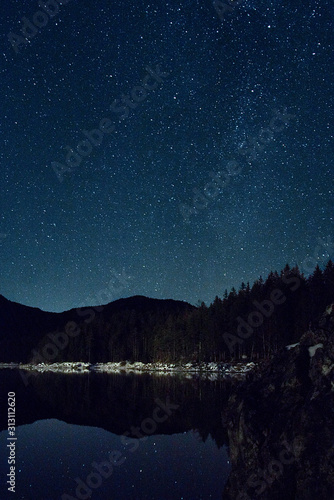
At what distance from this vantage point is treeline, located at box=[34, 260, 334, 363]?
67125 millimetres

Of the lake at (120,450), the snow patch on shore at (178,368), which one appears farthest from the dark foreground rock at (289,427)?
the snow patch on shore at (178,368)

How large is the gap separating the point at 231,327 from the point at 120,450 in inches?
2623

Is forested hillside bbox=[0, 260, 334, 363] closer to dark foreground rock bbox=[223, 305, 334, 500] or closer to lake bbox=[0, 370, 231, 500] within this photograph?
lake bbox=[0, 370, 231, 500]

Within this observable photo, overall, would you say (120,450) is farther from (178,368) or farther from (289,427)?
(178,368)

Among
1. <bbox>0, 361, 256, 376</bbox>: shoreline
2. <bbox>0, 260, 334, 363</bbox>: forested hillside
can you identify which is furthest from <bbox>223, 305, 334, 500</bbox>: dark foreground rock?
<bbox>0, 260, 334, 363</bbox>: forested hillside

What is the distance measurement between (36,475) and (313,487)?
10974 millimetres

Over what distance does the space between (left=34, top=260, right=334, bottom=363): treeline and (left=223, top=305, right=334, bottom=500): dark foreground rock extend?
33.2m

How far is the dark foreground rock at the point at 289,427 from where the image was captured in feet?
37.1

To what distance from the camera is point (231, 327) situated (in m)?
83.8

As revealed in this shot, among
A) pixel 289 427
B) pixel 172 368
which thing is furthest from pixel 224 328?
pixel 289 427

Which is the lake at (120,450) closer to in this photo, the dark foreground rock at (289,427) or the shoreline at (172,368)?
the dark foreground rock at (289,427)

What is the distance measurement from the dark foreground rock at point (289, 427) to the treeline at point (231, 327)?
33.2 m

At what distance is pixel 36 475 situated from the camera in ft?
52.2

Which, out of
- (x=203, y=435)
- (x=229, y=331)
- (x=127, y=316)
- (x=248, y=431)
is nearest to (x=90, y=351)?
(x=127, y=316)
